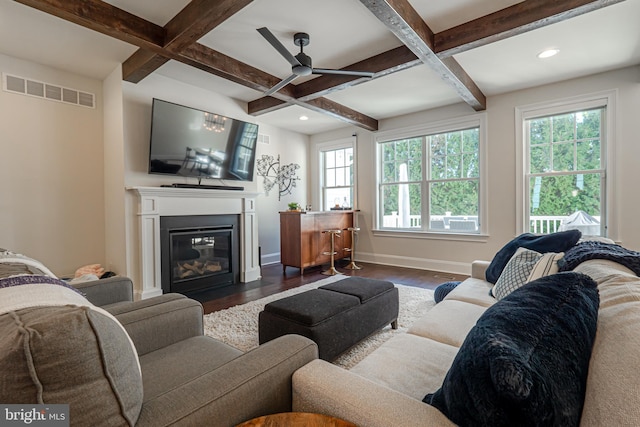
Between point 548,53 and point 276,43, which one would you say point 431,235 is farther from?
point 276,43

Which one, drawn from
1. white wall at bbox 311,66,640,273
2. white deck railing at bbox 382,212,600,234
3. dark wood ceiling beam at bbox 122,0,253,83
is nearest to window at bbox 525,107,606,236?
white deck railing at bbox 382,212,600,234

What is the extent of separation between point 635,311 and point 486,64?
3.46 meters

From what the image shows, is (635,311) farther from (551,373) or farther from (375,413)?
(375,413)

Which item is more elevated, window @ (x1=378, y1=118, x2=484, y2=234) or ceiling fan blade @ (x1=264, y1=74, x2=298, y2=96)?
ceiling fan blade @ (x1=264, y1=74, x2=298, y2=96)

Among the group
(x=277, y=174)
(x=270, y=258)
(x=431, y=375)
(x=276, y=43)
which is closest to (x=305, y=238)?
(x=270, y=258)

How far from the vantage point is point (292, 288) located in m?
3.98

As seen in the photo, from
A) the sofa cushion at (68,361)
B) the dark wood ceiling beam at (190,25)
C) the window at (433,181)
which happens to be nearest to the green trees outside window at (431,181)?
the window at (433,181)

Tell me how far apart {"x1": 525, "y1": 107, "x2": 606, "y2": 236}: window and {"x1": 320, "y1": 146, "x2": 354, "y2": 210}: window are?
9.89 feet

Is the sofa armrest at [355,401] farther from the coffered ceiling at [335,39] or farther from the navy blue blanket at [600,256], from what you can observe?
the coffered ceiling at [335,39]

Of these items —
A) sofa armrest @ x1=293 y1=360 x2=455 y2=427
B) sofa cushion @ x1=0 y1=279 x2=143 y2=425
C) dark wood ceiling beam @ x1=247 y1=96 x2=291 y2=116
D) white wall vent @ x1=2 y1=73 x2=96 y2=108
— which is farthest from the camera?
dark wood ceiling beam @ x1=247 y1=96 x2=291 y2=116

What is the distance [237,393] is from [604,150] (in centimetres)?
491

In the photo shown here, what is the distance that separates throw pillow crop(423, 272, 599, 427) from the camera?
56 centimetres

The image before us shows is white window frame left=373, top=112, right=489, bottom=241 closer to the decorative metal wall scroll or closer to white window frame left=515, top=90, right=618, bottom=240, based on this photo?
white window frame left=515, top=90, right=618, bottom=240

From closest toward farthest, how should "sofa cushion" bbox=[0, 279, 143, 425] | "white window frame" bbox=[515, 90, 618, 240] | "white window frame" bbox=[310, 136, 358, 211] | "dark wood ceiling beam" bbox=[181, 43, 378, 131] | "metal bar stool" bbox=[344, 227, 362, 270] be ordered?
"sofa cushion" bbox=[0, 279, 143, 425] < "dark wood ceiling beam" bbox=[181, 43, 378, 131] < "white window frame" bbox=[515, 90, 618, 240] < "metal bar stool" bbox=[344, 227, 362, 270] < "white window frame" bbox=[310, 136, 358, 211]
